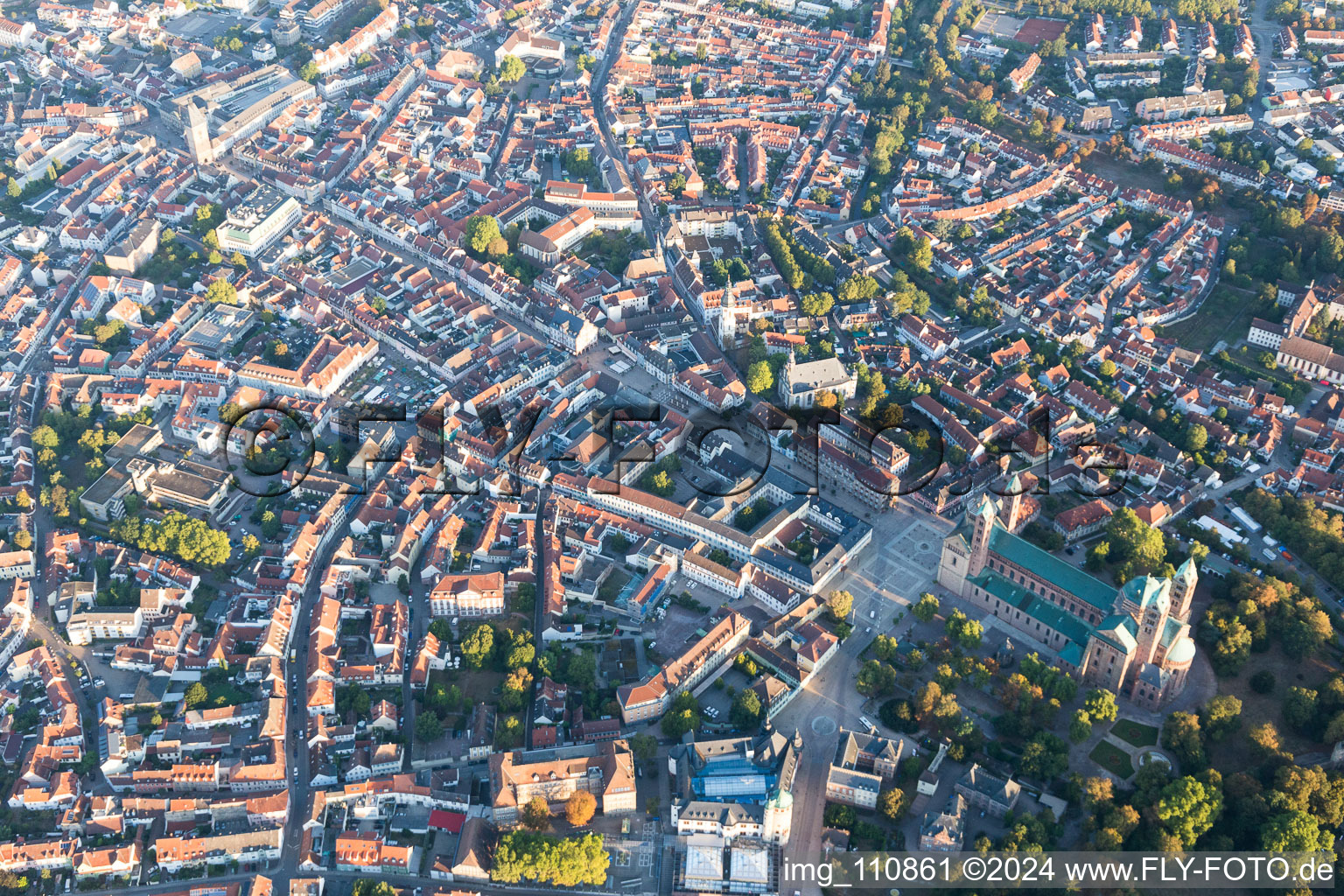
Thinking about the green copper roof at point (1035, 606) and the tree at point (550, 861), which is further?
the green copper roof at point (1035, 606)

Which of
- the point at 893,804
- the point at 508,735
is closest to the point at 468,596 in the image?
the point at 508,735

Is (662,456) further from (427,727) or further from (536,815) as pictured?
(536,815)

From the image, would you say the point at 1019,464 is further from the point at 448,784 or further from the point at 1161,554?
the point at 448,784

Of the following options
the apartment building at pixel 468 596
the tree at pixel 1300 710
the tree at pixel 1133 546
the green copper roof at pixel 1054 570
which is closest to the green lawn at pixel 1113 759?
the green copper roof at pixel 1054 570

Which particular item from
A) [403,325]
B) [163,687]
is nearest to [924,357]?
[403,325]

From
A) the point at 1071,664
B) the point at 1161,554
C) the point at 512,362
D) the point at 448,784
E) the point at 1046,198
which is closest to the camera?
the point at 448,784

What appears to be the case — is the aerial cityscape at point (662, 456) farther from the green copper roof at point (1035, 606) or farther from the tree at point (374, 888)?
the green copper roof at point (1035, 606)
